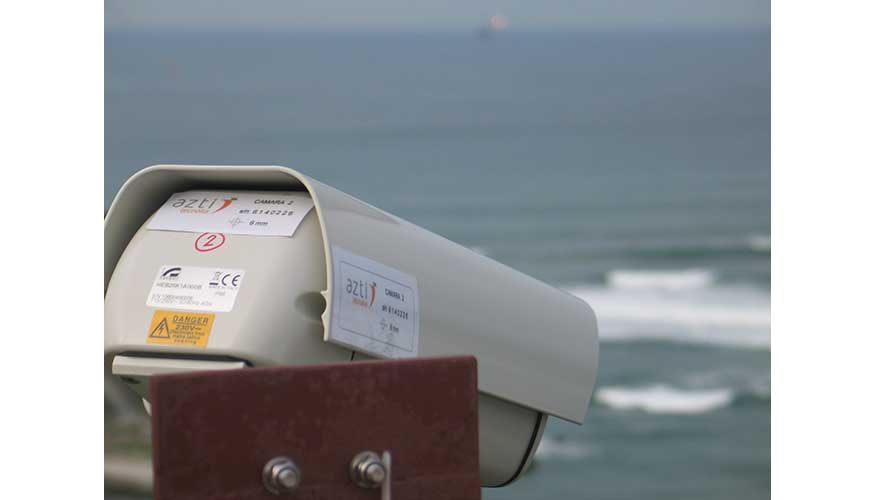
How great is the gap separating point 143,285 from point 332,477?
38 cm

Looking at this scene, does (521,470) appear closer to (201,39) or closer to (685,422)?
(201,39)

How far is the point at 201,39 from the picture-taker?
362cm

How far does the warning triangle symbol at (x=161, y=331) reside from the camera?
123 centimetres

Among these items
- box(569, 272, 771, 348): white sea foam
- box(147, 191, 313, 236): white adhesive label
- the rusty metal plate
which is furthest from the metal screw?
box(569, 272, 771, 348): white sea foam

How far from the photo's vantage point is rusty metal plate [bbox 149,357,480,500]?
95cm

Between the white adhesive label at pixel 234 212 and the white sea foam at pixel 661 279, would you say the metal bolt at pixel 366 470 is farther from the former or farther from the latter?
the white sea foam at pixel 661 279

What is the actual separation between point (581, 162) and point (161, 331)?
9.93ft

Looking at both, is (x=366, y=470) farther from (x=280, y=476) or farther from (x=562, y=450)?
(x=562, y=450)

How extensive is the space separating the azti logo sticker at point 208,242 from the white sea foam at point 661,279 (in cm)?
306

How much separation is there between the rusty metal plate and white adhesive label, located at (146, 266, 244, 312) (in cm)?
24

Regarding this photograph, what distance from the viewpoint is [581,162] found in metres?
4.12

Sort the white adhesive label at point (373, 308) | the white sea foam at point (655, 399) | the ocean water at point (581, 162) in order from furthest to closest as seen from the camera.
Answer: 1. the white sea foam at point (655, 399)
2. the ocean water at point (581, 162)
3. the white adhesive label at point (373, 308)

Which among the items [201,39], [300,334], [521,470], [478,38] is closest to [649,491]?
[478,38]

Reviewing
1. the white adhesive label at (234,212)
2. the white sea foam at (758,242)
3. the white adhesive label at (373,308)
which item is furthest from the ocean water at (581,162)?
the white adhesive label at (373,308)
